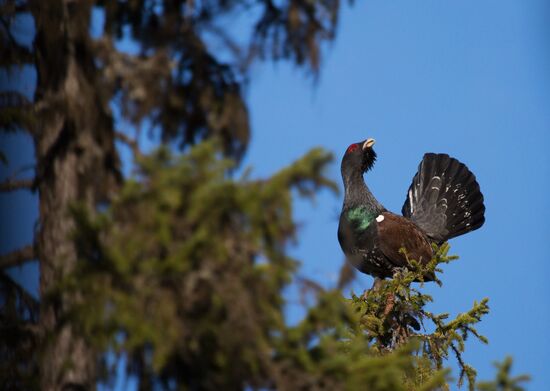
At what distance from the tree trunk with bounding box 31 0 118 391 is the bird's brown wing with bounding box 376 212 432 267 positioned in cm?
558

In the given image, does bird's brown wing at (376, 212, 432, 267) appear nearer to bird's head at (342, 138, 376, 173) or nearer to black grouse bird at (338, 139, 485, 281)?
black grouse bird at (338, 139, 485, 281)

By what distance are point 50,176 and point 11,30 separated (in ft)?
3.77

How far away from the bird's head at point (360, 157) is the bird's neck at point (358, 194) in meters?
0.09

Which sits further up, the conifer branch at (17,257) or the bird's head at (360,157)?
the bird's head at (360,157)

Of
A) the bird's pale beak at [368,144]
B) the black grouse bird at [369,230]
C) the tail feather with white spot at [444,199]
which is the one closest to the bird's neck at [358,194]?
the black grouse bird at [369,230]

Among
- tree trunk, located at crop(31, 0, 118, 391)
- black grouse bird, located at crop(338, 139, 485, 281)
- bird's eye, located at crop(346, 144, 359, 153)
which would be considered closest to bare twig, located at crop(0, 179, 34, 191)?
tree trunk, located at crop(31, 0, 118, 391)

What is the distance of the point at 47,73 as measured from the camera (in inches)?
230

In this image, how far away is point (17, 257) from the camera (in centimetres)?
585

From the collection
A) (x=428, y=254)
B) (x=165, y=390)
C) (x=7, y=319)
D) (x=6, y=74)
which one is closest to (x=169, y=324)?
(x=165, y=390)

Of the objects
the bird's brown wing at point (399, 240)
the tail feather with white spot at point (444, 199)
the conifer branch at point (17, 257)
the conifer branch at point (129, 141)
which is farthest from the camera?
the tail feather with white spot at point (444, 199)

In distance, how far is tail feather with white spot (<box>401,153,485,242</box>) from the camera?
13039 mm

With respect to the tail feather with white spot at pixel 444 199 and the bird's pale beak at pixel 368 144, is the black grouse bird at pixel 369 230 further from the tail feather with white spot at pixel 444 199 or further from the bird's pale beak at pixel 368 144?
the tail feather with white spot at pixel 444 199

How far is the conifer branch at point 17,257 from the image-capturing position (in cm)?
577

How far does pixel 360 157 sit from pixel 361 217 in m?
0.69
